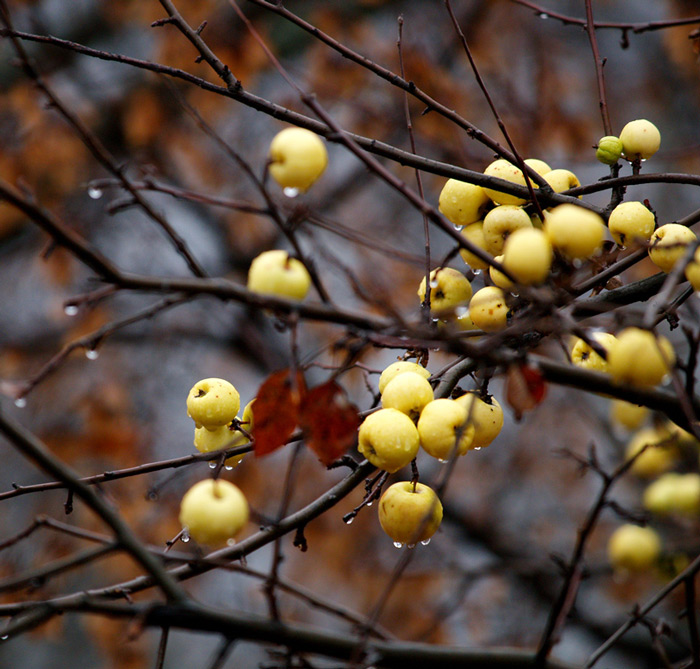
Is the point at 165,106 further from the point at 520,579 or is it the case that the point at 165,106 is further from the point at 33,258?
the point at 520,579

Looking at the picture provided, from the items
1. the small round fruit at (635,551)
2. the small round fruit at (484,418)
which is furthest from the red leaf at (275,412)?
the small round fruit at (635,551)

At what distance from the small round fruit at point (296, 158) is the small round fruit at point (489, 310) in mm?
287

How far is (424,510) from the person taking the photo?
2.72 ft

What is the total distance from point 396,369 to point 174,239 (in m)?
0.36

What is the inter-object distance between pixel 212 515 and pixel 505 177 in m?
0.62

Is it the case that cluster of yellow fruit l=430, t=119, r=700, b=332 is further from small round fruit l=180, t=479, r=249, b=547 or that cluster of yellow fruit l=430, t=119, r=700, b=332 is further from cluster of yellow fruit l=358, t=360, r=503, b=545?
small round fruit l=180, t=479, r=249, b=547

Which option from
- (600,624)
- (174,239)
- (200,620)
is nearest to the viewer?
(200,620)

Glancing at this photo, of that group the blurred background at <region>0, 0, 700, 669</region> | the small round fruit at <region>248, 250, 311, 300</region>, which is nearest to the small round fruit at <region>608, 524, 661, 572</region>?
the blurred background at <region>0, 0, 700, 669</region>

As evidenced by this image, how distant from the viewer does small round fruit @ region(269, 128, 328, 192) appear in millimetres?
722

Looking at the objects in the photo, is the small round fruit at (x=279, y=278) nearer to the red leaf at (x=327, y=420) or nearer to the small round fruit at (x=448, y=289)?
the red leaf at (x=327, y=420)

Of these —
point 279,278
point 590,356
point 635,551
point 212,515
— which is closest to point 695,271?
point 590,356

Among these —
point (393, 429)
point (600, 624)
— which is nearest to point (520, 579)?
point (600, 624)

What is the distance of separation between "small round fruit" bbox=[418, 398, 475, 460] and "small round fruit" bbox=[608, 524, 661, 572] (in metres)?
1.50

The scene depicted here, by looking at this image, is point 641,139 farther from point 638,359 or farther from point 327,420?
point 327,420
